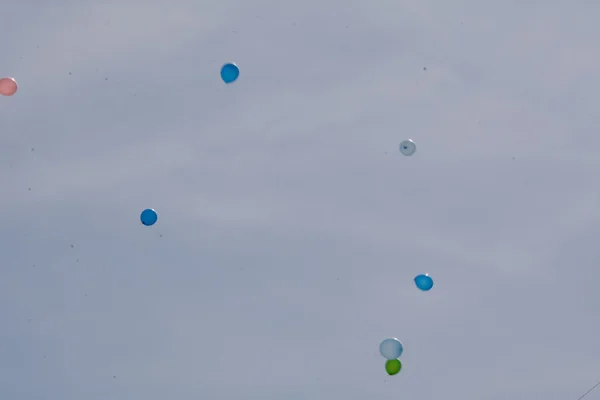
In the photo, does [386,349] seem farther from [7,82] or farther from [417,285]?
[7,82]

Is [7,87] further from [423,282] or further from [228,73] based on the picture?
[423,282]

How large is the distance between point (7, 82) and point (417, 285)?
10712 millimetres

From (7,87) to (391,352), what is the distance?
1093 cm

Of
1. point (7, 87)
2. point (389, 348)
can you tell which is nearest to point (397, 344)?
point (389, 348)

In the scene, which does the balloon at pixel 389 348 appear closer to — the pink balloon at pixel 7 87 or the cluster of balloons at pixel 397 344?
the cluster of balloons at pixel 397 344

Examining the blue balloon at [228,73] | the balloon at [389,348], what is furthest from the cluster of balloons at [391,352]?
the blue balloon at [228,73]

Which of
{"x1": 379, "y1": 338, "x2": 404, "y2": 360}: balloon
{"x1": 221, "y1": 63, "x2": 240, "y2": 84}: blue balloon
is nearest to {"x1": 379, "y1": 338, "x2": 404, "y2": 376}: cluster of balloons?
{"x1": 379, "y1": 338, "x2": 404, "y2": 360}: balloon

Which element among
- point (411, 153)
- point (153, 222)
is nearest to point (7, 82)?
point (153, 222)

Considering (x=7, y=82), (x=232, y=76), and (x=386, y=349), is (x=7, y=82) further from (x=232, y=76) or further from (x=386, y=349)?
(x=386, y=349)

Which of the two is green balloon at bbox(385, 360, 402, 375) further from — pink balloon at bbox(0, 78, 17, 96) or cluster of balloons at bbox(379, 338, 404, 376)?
pink balloon at bbox(0, 78, 17, 96)

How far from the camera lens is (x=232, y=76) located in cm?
4081

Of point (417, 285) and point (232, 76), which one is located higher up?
point (232, 76)

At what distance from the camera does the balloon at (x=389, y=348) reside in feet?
137

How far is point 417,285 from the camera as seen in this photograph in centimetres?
4172
